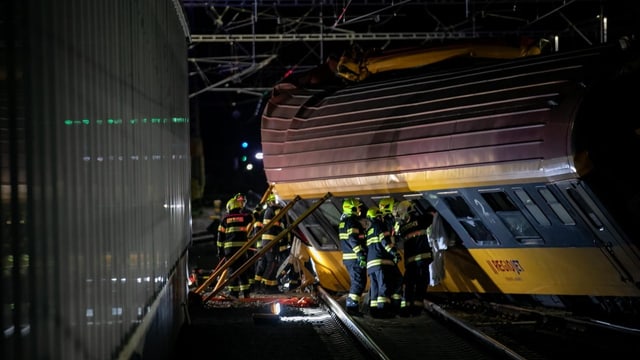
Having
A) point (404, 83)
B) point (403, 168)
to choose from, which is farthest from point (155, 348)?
point (404, 83)

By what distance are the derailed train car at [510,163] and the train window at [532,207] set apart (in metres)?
0.02

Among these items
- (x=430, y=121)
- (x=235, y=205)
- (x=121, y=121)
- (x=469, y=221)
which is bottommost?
(x=469, y=221)

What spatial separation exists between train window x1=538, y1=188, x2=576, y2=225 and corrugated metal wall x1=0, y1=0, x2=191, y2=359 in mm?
4928

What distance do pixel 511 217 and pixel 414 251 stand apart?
5.53 feet

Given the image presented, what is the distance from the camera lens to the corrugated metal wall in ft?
8.43

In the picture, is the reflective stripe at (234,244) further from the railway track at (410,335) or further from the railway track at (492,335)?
the railway track at (492,335)

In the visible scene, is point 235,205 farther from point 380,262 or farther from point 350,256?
point 380,262

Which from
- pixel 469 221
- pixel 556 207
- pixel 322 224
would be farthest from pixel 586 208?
pixel 322 224

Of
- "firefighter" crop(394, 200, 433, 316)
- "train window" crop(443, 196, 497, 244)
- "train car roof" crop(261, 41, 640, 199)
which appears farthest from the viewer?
"firefighter" crop(394, 200, 433, 316)

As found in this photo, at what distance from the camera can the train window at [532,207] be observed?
10197 mm

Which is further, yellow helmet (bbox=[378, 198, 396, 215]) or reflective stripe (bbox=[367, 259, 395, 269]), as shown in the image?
yellow helmet (bbox=[378, 198, 396, 215])

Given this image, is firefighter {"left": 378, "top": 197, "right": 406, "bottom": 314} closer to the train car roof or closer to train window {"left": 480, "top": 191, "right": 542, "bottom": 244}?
the train car roof

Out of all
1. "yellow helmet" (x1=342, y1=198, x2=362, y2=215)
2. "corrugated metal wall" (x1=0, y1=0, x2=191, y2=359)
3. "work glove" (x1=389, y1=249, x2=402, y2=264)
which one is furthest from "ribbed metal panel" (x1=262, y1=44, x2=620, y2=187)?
"corrugated metal wall" (x1=0, y1=0, x2=191, y2=359)

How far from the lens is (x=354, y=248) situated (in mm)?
12211
